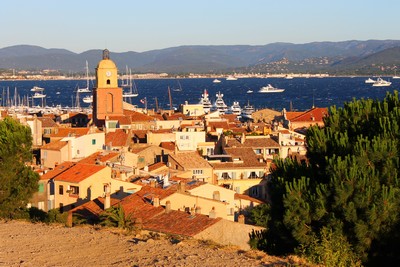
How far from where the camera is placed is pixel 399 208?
17.2 meters

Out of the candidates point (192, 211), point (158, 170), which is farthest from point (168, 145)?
point (192, 211)

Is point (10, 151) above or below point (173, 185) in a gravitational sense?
above

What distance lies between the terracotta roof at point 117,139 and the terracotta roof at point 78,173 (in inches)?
472

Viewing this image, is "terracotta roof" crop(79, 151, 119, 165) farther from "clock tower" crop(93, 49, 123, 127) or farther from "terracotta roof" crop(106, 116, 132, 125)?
"clock tower" crop(93, 49, 123, 127)

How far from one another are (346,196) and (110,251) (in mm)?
5090

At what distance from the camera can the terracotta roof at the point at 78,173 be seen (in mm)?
29281

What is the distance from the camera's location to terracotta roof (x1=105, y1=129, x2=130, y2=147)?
4337 centimetres

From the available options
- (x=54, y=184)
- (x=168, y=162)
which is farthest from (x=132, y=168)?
(x=54, y=184)

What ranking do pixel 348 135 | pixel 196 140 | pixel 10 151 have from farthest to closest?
pixel 196 140
pixel 10 151
pixel 348 135

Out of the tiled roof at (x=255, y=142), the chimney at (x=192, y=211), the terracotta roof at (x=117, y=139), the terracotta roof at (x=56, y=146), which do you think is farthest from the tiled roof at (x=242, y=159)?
the chimney at (x=192, y=211)

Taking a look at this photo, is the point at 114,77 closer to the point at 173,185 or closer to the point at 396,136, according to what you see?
the point at 173,185

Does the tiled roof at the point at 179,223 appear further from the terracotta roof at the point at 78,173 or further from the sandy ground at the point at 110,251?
the terracotta roof at the point at 78,173

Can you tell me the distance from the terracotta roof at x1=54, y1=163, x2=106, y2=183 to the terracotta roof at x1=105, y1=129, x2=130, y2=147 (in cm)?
1199

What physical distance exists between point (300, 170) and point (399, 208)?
9.16ft
